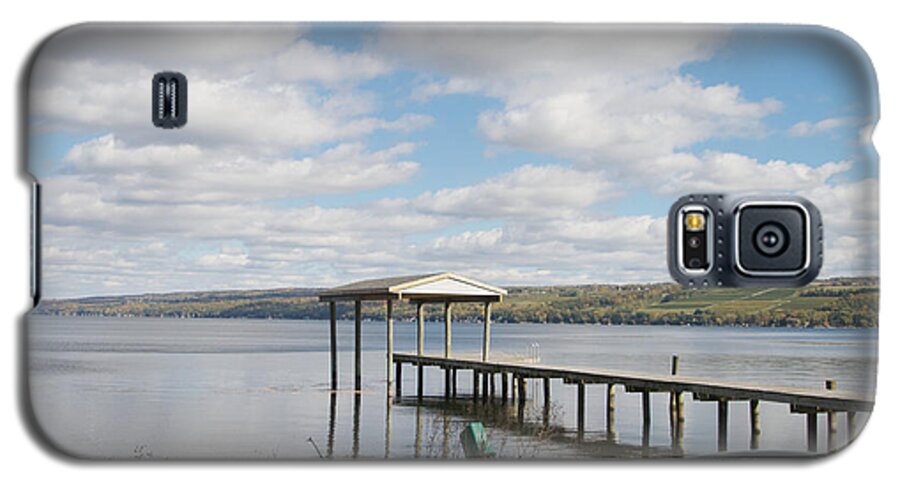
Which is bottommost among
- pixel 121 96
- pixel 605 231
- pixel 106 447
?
pixel 106 447

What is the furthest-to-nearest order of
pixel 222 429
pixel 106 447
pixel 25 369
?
pixel 222 429
pixel 106 447
pixel 25 369

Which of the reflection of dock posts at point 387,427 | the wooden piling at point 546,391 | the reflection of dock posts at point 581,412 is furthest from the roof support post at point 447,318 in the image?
the reflection of dock posts at point 581,412

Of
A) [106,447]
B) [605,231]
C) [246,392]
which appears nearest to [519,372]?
[246,392]

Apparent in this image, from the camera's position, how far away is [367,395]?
23297mm

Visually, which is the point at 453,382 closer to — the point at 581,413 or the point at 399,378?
the point at 399,378

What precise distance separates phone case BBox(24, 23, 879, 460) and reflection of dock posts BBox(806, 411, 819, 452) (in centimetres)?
5

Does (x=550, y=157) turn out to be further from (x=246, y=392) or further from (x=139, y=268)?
(x=246, y=392)

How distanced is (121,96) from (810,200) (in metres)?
3.88

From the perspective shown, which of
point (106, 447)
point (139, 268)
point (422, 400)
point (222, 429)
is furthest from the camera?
point (422, 400)

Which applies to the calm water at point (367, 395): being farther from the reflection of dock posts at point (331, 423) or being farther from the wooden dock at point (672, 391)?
the wooden dock at point (672, 391)

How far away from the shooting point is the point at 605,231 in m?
9.30

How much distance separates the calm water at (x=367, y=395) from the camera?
7.34 m

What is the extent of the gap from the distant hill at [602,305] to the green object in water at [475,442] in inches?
39.5

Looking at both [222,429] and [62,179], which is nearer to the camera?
[62,179]
